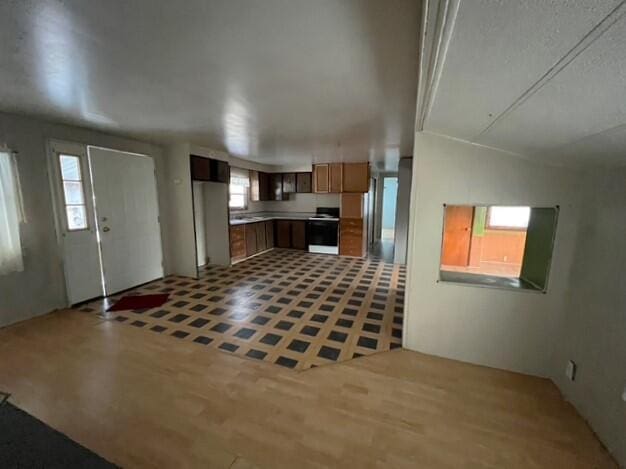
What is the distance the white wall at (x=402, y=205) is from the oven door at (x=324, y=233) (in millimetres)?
1435

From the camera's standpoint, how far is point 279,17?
1.24 m

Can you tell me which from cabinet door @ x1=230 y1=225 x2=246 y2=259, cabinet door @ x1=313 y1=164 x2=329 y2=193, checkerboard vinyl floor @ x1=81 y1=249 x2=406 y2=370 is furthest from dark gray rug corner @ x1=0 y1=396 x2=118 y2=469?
cabinet door @ x1=313 y1=164 x2=329 y2=193

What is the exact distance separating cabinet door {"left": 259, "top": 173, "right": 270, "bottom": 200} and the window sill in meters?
5.32

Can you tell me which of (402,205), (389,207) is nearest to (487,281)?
(402,205)

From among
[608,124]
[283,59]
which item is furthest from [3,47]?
[608,124]

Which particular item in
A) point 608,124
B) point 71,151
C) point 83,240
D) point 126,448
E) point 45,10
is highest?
point 45,10

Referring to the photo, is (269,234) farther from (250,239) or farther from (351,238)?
(351,238)

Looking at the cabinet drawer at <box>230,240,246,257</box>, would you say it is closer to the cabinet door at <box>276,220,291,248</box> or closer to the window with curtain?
the window with curtain

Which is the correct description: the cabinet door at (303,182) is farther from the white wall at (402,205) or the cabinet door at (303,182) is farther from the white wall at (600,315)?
the white wall at (600,315)

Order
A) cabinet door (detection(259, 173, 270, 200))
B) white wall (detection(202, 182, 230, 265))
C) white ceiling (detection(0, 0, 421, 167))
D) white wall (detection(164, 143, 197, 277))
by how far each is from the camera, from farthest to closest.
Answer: cabinet door (detection(259, 173, 270, 200)), white wall (detection(202, 182, 230, 265)), white wall (detection(164, 143, 197, 277)), white ceiling (detection(0, 0, 421, 167))

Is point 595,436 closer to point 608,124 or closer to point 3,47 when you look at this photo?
point 608,124

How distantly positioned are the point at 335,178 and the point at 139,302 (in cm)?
451

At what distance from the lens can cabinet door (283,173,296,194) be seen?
6945 mm

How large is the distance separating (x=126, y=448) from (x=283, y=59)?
8.27 feet
